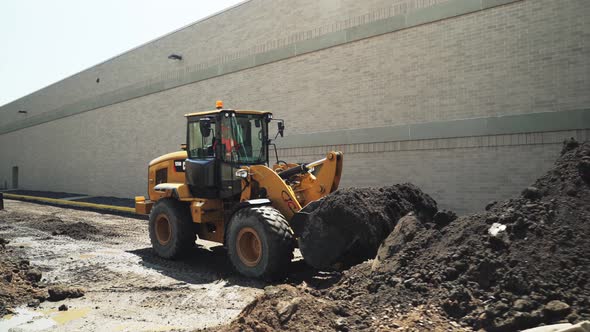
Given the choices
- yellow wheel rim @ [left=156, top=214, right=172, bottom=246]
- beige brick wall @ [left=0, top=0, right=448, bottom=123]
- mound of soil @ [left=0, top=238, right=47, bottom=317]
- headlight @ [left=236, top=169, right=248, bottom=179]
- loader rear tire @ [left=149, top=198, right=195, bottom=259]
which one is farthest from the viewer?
beige brick wall @ [left=0, top=0, right=448, bottom=123]

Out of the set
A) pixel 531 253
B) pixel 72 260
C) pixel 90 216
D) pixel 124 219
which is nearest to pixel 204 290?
pixel 72 260

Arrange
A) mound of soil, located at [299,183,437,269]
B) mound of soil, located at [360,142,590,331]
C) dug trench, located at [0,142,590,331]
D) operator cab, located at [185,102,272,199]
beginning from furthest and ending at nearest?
1. operator cab, located at [185,102,272,199]
2. mound of soil, located at [299,183,437,269]
3. dug trench, located at [0,142,590,331]
4. mound of soil, located at [360,142,590,331]

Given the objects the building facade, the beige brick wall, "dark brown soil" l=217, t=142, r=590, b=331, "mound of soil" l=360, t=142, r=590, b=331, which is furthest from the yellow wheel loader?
the beige brick wall

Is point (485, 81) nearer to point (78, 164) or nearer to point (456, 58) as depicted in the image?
point (456, 58)

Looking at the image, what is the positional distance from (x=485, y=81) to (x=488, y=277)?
7163 mm

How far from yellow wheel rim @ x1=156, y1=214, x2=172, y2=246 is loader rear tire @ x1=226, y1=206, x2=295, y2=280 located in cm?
232

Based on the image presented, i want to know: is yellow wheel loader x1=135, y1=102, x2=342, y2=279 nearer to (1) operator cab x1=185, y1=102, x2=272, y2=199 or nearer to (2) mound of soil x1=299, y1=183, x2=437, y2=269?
(1) operator cab x1=185, y1=102, x2=272, y2=199

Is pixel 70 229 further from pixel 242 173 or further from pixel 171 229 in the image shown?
pixel 242 173

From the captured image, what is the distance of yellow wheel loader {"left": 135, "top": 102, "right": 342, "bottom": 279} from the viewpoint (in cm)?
705

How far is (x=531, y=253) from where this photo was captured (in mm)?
4984

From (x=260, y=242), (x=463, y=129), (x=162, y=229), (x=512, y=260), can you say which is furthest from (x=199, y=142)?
(x=463, y=129)

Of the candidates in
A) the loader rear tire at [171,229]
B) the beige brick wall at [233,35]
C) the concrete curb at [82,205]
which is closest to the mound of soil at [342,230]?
the loader rear tire at [171,229]

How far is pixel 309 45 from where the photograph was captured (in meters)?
14.9

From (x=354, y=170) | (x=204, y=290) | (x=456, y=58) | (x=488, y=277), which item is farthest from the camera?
(x=354, y=170)
